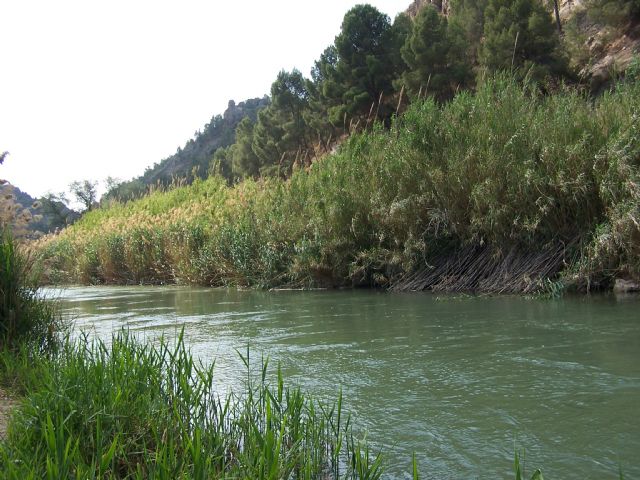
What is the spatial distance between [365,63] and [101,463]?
3019 cm

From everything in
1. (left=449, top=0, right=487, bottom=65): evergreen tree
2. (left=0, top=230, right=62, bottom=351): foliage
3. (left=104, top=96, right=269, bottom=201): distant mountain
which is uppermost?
(left=104, top=96, right=269, bottom=201): distant mountain

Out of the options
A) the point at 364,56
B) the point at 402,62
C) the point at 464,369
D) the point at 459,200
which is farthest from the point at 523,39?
the point at 464,369

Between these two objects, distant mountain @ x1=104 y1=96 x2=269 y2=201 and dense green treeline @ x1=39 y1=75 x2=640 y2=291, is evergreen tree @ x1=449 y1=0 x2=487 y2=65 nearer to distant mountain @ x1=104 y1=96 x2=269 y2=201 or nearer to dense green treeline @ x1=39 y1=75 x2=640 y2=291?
dense green treeline @ x1=39 y1=75 x2=640 y2=291

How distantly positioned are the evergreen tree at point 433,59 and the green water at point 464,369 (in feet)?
65.2

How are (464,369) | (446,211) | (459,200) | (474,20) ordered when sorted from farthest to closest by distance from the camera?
1. (474,20)
2. (446,211)
3. (459,200)
4. (464,369)

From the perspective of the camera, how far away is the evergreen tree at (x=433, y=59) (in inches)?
1027

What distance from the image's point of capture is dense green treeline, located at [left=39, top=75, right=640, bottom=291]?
23.7ft

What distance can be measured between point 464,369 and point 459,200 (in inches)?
194

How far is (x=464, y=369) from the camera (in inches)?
165

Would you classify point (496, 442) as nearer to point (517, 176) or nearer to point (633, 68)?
point (517, 176)

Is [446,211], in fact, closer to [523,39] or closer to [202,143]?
[523,39]

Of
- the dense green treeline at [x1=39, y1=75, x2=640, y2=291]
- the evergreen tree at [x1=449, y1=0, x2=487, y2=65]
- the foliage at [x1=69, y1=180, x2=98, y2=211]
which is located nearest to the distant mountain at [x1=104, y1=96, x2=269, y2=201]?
the foliage at [x1=69, y1=180, x2=98, y2=211]

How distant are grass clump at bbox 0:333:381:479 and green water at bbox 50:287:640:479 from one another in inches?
15.8

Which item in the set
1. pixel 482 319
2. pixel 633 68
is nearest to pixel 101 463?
pixel 482 319
